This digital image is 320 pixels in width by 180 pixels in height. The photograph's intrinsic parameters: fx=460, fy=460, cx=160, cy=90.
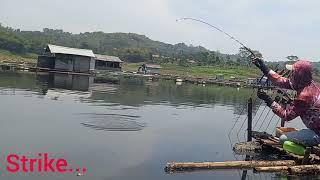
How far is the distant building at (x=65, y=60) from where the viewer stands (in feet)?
281

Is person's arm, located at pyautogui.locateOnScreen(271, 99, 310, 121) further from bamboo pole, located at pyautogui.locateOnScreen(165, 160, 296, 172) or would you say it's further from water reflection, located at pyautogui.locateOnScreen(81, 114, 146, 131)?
water reflection, located at pyautogui.locateOnScreen(81, 114, 146, 131)

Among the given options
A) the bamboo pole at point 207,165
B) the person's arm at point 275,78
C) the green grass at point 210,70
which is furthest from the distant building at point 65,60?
the person's arm at point 275,78

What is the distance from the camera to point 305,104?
48.8 ft

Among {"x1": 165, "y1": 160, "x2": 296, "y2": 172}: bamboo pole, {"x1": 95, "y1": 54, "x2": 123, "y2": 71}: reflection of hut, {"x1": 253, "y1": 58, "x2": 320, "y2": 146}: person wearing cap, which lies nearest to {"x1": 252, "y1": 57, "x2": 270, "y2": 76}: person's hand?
{"x1": 253, "y1": 58, "x2": 320, "y2": 146}: person wearing cap

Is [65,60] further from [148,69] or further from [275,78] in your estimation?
[275,78]

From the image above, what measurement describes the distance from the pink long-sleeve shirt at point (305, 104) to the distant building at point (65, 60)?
237 ft

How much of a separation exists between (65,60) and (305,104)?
246 ft

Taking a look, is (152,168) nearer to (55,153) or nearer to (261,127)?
(55,153)

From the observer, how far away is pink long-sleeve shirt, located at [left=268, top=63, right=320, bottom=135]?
1488cm

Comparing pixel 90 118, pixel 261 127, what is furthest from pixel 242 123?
pixel 90 118

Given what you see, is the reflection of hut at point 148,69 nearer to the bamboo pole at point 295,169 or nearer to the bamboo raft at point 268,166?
the bamboo raft at point 268,166

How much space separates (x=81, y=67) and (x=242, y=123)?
5806 cm

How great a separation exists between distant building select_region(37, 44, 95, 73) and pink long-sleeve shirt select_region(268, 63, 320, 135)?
7234 centimetres

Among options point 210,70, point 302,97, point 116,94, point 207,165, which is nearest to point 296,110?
point 302,97
